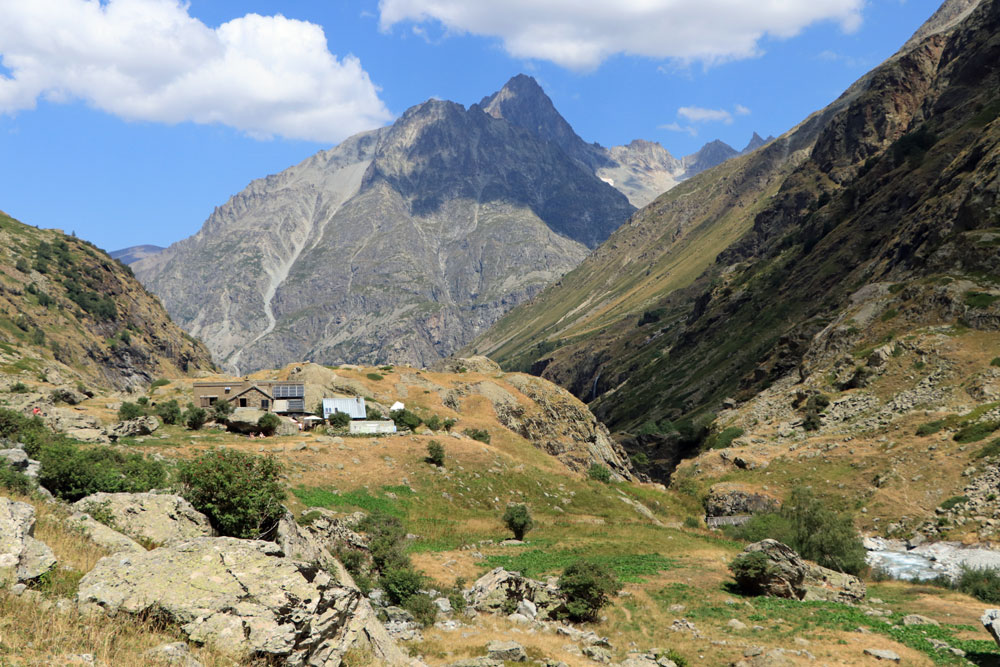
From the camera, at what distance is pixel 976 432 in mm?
67375

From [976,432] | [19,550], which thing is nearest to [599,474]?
[976,432]

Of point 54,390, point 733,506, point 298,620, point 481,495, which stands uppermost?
point 54,390

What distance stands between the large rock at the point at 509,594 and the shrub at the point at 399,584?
3180mm

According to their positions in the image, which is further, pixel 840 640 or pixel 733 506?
pixel 733 506

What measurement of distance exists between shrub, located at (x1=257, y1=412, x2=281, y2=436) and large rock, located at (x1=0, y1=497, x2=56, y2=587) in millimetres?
50933

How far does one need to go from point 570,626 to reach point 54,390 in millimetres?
70534

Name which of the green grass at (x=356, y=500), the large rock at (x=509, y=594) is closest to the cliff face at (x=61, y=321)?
the green grass at (x=356, y=500)

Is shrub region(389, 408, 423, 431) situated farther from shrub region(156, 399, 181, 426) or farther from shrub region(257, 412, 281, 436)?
shrub region(156, 399, 181, 426)

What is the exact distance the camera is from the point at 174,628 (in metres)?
13.9

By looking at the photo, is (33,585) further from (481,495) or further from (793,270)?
(793,270)

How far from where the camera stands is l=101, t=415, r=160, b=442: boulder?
52000mm

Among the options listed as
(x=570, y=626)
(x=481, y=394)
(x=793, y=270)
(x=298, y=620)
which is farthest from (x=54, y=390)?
(x=793, y=270)

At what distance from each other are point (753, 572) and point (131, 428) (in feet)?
166

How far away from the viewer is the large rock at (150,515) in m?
20.7
